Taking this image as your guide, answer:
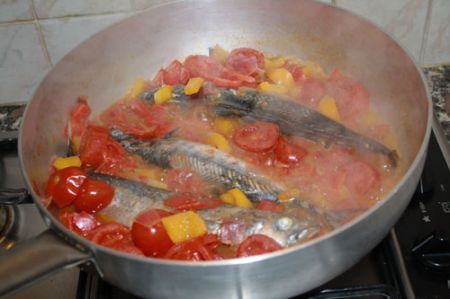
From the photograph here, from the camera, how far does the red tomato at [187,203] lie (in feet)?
3.93

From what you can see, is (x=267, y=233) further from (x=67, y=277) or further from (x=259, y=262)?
(x=67, y=277)

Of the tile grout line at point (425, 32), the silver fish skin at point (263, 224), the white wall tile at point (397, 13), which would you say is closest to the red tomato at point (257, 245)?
the silver fish skin at point (263, 224)

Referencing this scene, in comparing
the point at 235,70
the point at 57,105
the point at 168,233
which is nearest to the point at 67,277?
the point at 168,233

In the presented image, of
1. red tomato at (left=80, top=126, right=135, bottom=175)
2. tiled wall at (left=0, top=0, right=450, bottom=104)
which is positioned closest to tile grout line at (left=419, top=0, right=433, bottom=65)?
tiled wall at (left=0, top=0, right=450, bottom=104)

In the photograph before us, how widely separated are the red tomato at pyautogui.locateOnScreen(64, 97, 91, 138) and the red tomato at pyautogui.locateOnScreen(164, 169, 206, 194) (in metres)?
0.35

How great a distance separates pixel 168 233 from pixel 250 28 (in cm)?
85

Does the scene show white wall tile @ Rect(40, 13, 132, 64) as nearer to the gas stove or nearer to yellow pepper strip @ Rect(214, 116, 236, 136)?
yellow pepper strip @ Rect(214, 116, 236, 136)

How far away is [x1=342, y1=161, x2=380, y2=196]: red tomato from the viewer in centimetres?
126

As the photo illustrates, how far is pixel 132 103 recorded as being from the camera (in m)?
1.59

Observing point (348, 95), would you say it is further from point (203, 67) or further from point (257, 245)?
point (257, 245)

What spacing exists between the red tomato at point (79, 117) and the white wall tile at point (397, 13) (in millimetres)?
892

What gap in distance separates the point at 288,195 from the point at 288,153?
0.48ft

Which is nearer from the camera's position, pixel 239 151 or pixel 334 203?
A: pixel 334 203

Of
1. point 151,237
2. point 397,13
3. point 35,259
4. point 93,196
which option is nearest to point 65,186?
point 93,196
